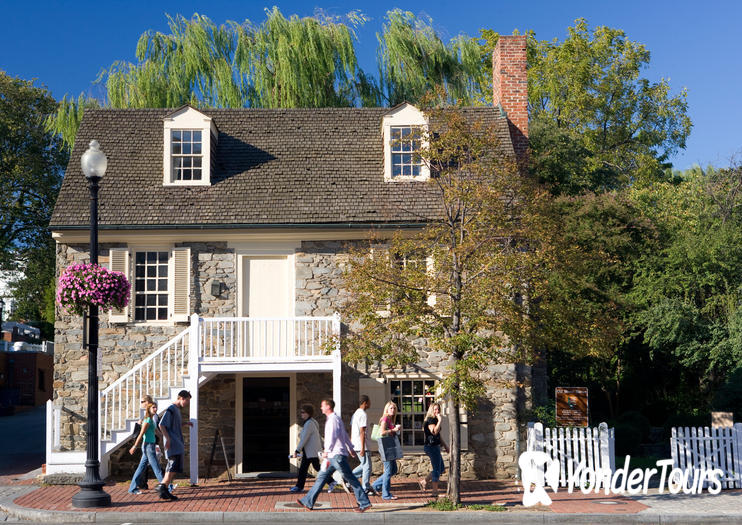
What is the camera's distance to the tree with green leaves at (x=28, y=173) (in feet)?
97.8

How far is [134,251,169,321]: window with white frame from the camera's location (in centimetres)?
1631

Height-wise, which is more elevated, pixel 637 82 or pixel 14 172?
pixel 637 82

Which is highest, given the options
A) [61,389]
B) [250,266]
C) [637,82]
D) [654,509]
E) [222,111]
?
[637,82]

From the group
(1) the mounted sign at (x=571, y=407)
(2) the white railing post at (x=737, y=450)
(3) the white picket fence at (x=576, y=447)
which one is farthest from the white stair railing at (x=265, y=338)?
(2) the white railing post at (x=737, y=450)

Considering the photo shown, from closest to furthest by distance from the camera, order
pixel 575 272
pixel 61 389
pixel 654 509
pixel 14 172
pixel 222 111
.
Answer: pixel 654 509 < pixel 575 272 < pixel 61 389 < pixel 222 111 < pixel 14 172

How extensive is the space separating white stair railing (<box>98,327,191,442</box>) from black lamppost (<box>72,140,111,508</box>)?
2.05m

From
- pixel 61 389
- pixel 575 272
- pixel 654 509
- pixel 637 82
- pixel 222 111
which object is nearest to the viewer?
pixel 654 509

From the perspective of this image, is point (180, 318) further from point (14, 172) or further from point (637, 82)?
point (637, 82)

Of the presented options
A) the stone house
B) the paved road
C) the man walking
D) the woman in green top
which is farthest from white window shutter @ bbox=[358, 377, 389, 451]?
the paved road

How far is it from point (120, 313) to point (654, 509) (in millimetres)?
10606

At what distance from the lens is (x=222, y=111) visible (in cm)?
1897

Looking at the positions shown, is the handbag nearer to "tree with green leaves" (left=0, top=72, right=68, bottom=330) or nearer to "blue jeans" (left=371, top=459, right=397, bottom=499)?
"blue jeans" (left=371, top=459, right=397, bottom=499)

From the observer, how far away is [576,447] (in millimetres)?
13992

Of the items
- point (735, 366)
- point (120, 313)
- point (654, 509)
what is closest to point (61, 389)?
point (120, 313)
